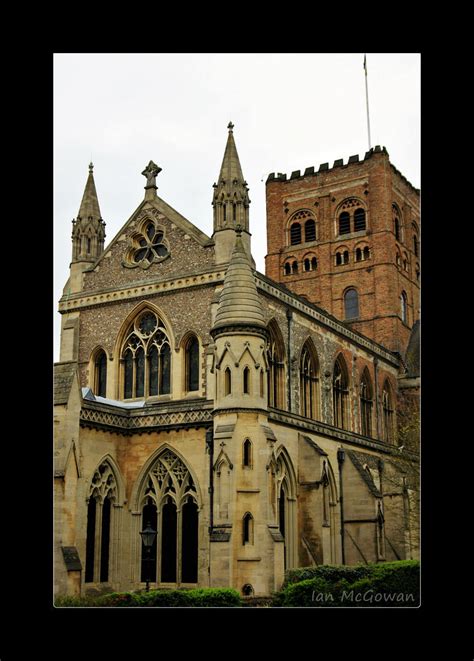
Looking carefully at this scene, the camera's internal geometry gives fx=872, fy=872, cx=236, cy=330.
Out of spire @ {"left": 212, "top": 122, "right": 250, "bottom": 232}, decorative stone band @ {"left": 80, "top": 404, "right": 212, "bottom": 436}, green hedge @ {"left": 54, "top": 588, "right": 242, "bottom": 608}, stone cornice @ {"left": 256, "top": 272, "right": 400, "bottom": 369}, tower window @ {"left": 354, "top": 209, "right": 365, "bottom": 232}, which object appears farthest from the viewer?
tower window @ {"left": 354, "top": 209, "right": 365, "bottom": 232}

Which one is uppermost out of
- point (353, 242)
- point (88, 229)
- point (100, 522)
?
point (353, 242)

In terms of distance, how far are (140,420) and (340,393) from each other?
13.8 meters

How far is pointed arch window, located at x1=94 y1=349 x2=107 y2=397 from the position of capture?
36281mm

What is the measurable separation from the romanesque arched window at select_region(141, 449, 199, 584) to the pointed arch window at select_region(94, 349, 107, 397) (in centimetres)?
622

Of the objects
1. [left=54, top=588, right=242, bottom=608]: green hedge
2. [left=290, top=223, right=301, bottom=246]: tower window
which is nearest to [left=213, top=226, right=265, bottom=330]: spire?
[left=54, top=588, right=242, bottom=608]: green hedge

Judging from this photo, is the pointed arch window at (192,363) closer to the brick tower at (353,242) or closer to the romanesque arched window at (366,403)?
the romanesque arched window at (366,403)

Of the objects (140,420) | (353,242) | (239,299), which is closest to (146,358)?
(140,420)

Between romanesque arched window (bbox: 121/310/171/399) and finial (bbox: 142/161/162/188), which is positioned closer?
romanesque arched window (bbox: 121/310/171/399)

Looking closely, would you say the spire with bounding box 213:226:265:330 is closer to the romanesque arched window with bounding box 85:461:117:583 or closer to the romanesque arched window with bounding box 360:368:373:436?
the romanesque arched window with bounding box 85:461:117:583

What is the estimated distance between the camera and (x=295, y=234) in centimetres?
6203

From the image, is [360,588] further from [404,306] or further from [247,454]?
[404,306]

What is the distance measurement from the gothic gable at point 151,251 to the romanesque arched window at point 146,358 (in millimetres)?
1857

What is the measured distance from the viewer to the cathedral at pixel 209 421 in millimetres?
27734
